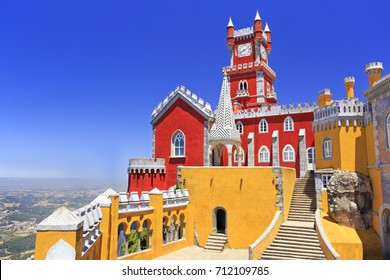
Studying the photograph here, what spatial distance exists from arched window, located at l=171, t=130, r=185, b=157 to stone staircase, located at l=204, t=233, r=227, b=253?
9.51m

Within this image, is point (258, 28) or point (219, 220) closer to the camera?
point (219, 220)

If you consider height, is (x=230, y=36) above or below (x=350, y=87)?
above

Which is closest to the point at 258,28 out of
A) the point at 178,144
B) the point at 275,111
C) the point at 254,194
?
the point at 275,111

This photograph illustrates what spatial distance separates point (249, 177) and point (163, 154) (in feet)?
35.5

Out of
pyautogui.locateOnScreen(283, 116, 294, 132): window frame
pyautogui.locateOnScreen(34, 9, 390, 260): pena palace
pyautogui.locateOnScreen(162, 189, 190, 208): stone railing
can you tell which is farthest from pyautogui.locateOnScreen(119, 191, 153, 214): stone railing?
pyautogui.locateOnScreen(283, 116, 294, 132): window frame

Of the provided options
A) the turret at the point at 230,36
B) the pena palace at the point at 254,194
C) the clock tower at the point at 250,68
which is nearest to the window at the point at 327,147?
the pena palace at the point at 254,194

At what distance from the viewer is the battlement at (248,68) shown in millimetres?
36438

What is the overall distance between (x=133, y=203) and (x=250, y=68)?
26.4 m

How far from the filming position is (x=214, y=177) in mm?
20672

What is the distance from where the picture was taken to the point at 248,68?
37.2 meters

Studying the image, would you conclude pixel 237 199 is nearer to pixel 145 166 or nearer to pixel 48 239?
pixel 145 166

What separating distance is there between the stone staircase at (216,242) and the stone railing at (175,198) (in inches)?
118

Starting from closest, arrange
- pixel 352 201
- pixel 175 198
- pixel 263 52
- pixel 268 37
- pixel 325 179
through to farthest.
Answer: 1. pixel 352 201
2. pixel 175 198
3. pixel 325 179
4. pixel 263 52
5. pixel 268 37
